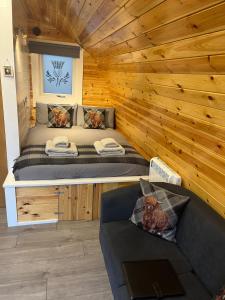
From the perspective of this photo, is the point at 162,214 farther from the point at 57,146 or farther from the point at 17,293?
the point at 57,146

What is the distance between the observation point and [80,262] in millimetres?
1889

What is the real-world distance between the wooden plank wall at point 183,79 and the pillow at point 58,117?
1.42m

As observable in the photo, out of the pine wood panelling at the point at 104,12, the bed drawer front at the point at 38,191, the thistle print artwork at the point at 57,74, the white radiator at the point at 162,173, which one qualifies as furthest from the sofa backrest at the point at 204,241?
the thistle print artwork at the point at 57,74

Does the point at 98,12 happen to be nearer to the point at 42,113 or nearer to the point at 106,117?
the point at 106,117

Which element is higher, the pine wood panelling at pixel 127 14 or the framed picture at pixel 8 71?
the pine wood panelling at pixel 127 14

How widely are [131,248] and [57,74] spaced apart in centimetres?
350

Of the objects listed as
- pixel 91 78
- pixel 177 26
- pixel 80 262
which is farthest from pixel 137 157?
pixel 91 78

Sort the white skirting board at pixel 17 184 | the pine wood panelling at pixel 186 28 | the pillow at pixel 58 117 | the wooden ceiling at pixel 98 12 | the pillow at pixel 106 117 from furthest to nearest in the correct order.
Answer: the pillow at pixel 106 117 → the pillow at pixel 58 117 → the white skirting board at pixel 17 184 → the wooden ceiling at pixel 98 12 → the pine wood panelling at pixel 186 28

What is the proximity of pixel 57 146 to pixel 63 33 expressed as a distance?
2318mm

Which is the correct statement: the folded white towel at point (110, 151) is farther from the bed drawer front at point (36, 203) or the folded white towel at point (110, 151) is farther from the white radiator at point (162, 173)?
the bed drawer front at point (36, 203)

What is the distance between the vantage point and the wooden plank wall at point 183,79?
1.30 m

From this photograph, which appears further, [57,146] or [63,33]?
[63,33]

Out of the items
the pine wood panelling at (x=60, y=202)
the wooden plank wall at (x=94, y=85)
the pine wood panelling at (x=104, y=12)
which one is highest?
the pine wood panelling at (x=104, y=12)

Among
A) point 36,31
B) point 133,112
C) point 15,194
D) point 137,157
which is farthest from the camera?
point 36,31
